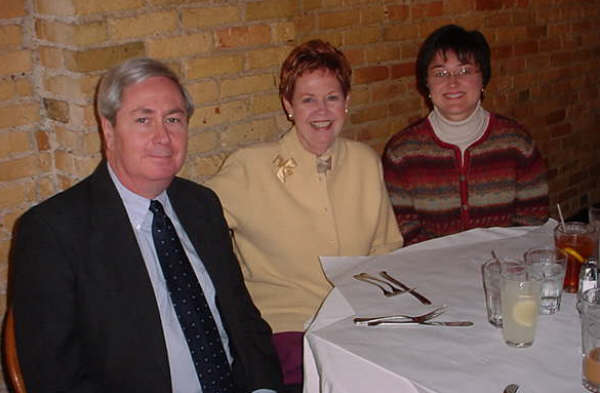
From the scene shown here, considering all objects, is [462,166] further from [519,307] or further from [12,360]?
[12,360]

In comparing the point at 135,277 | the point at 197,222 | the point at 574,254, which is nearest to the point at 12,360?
the point at 135,277

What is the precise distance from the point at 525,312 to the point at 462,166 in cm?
106

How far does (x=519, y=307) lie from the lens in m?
1.46

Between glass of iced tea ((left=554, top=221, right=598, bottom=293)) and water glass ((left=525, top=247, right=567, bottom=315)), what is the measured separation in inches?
A: 1.0

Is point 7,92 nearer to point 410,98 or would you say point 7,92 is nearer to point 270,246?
point 270,246

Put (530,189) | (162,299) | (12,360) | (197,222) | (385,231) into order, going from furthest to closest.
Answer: (530,189) < (385,231) < (197,222) < (162,299) < (12,360)

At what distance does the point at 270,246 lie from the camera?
216 cm

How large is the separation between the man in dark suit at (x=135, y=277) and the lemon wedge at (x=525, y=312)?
69cm

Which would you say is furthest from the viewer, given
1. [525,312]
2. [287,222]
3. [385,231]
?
[385,231]

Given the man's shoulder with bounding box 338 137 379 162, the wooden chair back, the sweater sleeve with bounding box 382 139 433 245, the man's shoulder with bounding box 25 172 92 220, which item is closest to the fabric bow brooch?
the man's shoulder with bounding box 338 137 379 162

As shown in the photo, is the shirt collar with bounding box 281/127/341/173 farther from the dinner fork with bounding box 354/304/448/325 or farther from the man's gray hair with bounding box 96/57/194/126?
the dinner fork with bounding box 354/304/448/325

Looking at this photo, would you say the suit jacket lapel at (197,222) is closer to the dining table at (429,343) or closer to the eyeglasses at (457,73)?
the dining table at (429,343)

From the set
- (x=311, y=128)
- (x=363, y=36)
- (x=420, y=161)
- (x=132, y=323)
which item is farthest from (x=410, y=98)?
(x=132, y=323)

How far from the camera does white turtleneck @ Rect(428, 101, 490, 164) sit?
2463mm
